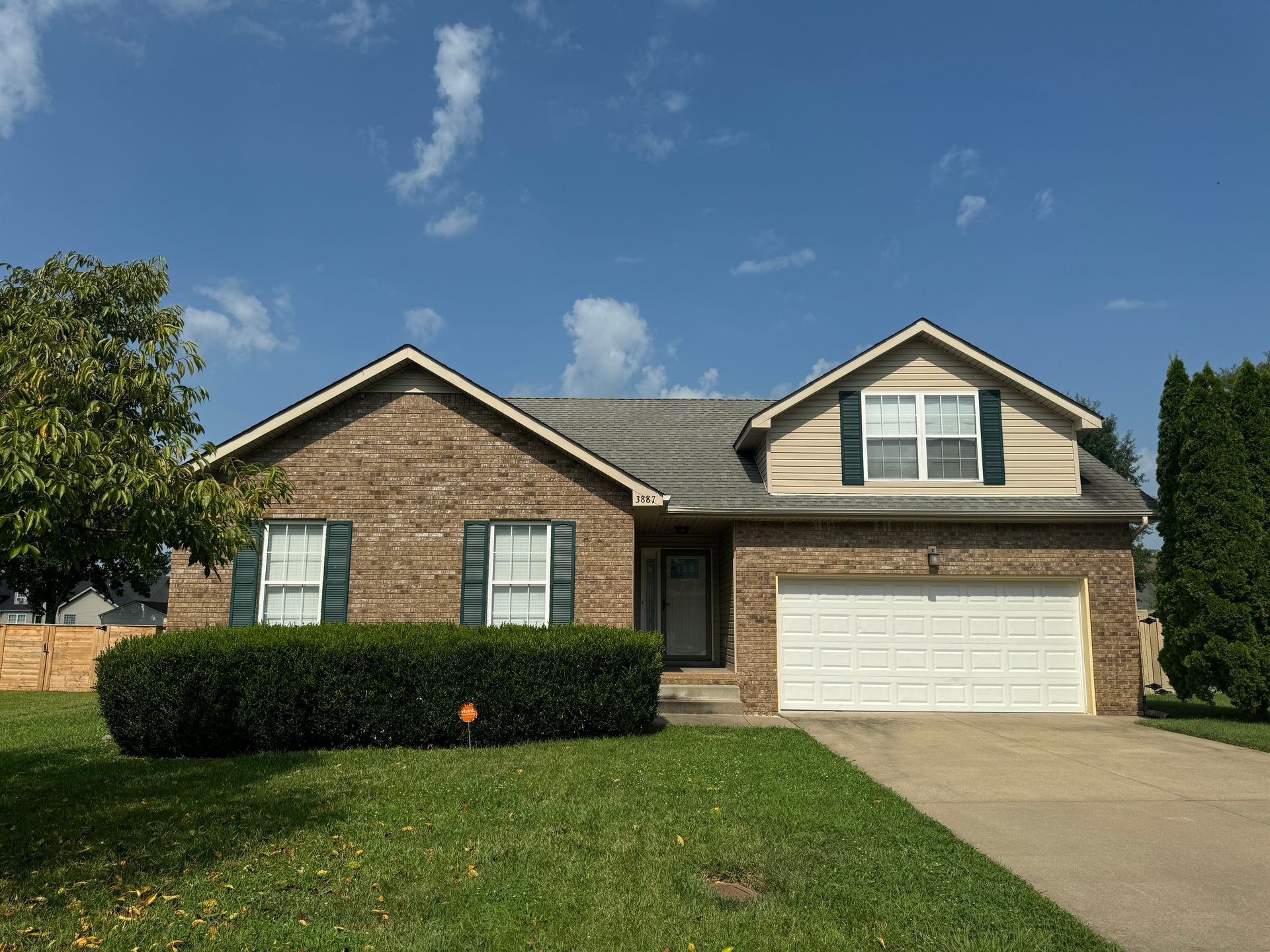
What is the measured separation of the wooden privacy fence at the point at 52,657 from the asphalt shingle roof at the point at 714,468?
12.4 metres

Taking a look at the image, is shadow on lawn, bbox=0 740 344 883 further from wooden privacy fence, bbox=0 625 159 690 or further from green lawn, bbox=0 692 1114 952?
wooden privacy fence, bbox=0 625 159 690

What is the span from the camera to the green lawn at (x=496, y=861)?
14.2 feet

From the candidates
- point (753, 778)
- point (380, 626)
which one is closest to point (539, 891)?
point (753, 778)

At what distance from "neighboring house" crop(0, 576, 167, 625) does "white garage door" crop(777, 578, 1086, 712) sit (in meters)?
49.5

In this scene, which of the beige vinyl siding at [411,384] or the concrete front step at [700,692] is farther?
the beige vinyl siding at [411,384]

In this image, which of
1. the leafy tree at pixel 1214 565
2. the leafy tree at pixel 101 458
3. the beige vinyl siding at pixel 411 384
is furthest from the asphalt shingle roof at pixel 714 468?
the leafy tree at pixel 101 458

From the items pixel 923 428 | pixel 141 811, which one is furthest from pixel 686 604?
pixel 141 811

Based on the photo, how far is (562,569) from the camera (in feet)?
42.0

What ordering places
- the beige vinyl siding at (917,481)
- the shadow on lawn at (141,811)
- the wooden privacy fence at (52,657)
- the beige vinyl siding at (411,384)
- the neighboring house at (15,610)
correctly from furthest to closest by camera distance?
the neighboring house at (15,610) < the wooden privacy fence at (52,657) < the beige vinyl siding at (917,481) < the beige vinyl siding at (411,384) < the shadow on lawn at (141,811)

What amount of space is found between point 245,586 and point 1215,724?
14731 millimetres

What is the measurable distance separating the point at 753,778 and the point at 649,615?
8.54m

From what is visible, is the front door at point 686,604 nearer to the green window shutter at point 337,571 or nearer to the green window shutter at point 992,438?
the green window shutter at point 992,438

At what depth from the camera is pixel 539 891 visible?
16.0 ft

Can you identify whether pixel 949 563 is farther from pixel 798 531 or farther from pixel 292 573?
pixel 292 573
